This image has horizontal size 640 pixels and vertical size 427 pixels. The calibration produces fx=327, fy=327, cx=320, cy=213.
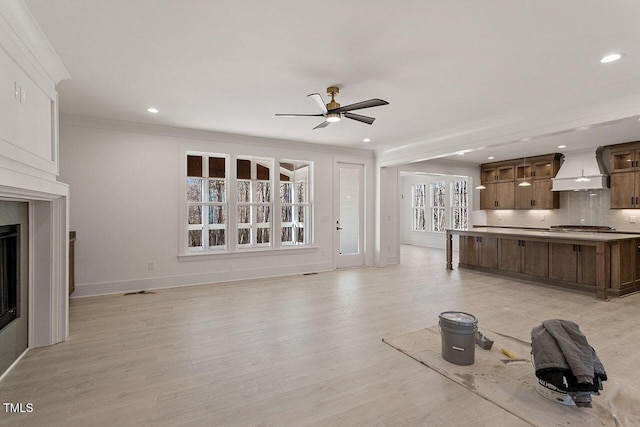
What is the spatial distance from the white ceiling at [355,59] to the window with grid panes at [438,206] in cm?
647

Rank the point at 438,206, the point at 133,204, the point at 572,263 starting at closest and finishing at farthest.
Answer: the point at 133,204 → the point at 572,263 → the point at 438,206

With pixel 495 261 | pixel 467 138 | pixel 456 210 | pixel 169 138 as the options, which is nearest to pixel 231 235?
pixel 169 138

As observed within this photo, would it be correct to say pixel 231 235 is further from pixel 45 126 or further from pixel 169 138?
pixel 45 126

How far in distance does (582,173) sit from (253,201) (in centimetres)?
718

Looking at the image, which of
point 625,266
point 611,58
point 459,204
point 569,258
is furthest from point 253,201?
point 459,204

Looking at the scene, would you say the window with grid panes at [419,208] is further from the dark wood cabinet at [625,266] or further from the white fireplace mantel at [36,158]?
the white fireplace mantel at [36,158]

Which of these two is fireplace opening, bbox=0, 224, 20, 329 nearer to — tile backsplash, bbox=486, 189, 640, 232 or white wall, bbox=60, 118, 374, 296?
white wall, bbox=60, 118, 374, 296

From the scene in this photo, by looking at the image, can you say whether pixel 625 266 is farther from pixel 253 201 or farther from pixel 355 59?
pixel 253 201

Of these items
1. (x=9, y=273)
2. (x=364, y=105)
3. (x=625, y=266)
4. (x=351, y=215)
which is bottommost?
(x=625, y=266)

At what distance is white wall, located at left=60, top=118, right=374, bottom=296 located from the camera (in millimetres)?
4875

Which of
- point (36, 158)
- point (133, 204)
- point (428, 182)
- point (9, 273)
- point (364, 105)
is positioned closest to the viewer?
point (36, 158)

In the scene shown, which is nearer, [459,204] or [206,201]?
[206,201]

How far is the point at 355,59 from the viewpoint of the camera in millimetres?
3018

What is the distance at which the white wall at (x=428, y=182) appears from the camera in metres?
8.48
